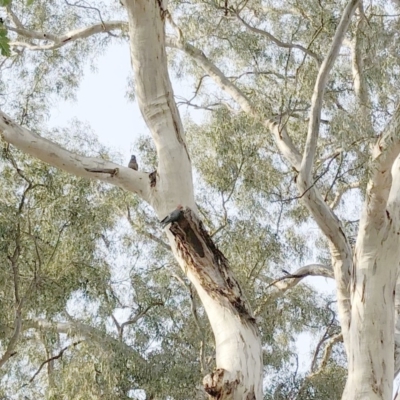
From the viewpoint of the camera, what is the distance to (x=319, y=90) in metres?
4.98

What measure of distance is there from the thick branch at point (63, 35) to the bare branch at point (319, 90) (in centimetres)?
248

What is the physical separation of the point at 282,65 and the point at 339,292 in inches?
107

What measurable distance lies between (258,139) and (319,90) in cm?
234

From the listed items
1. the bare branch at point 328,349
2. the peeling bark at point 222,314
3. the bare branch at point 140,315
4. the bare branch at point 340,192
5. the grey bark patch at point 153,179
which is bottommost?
the peeling bark at point 222,314

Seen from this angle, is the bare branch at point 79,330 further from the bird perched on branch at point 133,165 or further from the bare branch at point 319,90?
the bird perched on branch at point 133,165

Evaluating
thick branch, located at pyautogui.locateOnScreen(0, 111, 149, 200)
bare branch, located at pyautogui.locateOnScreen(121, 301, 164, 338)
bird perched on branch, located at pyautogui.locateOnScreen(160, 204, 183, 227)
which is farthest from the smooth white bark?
bare branch, located at pyautogui.locateOnScreen(121, 301, 164, 338)

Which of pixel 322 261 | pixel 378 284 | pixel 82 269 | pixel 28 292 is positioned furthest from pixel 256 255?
pixel 378 284

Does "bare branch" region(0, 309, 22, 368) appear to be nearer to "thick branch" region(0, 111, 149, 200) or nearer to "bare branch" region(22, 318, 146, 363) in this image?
"bare branch" region(22, 318, 146, 363)

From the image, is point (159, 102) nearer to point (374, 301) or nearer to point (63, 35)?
point (374, 301)

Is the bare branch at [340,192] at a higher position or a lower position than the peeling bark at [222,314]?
higher

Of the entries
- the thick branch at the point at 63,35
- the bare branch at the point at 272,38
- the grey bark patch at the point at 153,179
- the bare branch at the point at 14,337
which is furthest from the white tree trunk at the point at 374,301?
the thick branch at the point at 63,35

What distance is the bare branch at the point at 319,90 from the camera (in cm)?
481

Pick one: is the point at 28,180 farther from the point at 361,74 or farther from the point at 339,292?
the point at 361,74

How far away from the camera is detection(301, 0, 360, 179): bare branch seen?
15.8 feet
